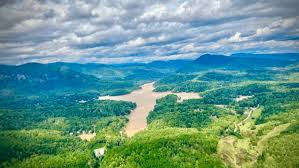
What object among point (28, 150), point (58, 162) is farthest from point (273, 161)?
point (28, 150)

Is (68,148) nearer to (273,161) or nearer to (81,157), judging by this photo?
(81,157)

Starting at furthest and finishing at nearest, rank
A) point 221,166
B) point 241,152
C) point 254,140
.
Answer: point 254,140 → point 241,152 → point 221,166

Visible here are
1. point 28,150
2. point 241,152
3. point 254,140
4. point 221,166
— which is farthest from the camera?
point 28,150

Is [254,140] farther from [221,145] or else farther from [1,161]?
[1,161]

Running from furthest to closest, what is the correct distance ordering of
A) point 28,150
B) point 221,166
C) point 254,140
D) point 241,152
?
point 28,150 < point 254,140 < point 241,152 < point 221,166

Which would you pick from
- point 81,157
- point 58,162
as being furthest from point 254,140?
point 58,162

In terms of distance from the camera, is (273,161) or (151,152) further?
(151,152)

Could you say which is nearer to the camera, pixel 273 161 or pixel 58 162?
pixel 273 161

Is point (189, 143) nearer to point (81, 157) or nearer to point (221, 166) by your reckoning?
point (221, 166)

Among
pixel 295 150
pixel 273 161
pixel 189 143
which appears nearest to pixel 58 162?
pixel 189 143
